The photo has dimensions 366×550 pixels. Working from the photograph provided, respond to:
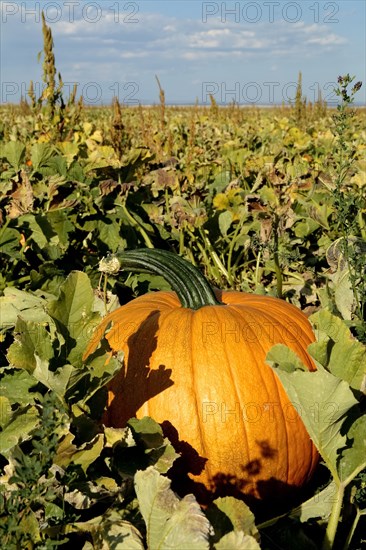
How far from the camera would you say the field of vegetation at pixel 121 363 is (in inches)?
45.9

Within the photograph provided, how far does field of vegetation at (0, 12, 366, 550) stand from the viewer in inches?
45.9

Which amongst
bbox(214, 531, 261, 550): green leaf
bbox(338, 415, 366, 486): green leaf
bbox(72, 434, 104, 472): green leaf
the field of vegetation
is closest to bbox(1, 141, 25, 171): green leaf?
the field of vegetation

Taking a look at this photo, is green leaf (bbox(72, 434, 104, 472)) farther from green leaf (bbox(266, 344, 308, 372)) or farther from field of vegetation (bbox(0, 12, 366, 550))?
green leaf (bbox(266, 344, 308, 372))

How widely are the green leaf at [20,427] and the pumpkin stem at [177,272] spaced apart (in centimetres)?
75

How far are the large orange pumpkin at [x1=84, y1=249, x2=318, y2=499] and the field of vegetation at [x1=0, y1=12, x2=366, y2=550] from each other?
115 millimetres

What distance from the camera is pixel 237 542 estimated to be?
105cm

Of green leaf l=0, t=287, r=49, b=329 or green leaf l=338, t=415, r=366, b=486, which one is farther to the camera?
green leaf l=0, t=287, r=49, b=329

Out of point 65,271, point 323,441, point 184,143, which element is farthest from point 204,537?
point 184,143

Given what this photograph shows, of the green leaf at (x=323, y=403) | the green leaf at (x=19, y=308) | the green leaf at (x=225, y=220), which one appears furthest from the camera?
the green leaf at (x=225, y=220)

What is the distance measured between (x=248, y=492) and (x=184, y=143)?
7.35 metres

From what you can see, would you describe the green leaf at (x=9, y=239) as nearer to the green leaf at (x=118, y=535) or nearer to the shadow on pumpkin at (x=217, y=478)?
the shadow on pumpkin at (x=217, y=478)

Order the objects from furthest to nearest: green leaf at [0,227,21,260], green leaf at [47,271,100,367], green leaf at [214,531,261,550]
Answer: green leaf at [0,227,21,260] < green leaf at [47,271,100,367] < green leaf at [214,531,261,550]

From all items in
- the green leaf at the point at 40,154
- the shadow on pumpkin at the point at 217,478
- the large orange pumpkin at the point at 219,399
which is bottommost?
the shadow on pumpkin at the point at 217,478

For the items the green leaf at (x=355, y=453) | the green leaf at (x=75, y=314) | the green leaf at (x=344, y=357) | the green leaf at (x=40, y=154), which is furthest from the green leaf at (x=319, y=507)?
the green leaf at (x=40, y=154)
